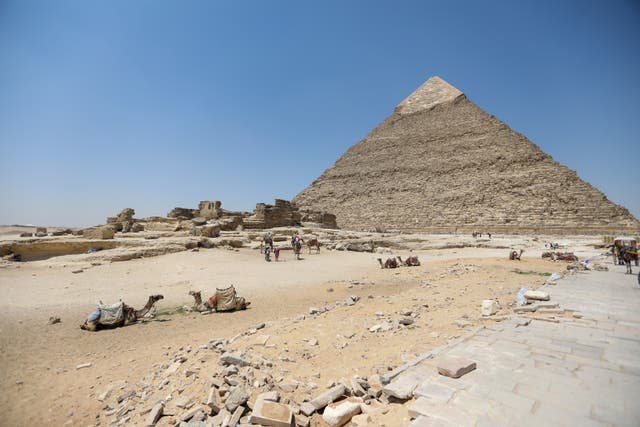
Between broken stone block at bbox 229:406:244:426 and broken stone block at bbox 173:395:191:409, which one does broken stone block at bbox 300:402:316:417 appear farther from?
broken stone block at bbox 173:395:191:409

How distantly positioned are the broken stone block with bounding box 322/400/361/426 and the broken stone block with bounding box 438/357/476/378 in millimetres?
718

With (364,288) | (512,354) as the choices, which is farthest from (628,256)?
(512,354)

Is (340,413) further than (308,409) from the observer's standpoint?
No

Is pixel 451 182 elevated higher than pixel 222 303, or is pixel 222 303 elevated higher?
pixel 451 182

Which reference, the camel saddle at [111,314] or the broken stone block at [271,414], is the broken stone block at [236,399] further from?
the camel saddle at [111,314]

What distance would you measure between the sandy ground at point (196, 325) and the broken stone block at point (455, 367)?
1.92ft

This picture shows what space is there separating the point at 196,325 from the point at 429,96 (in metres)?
90.0

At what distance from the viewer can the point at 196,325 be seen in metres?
5.57

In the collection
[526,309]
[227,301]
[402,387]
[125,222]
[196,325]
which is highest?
[125,222]

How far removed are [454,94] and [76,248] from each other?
3338 inches

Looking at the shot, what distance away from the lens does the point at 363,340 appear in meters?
3.96

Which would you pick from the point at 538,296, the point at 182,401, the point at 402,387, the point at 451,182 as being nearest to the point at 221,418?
the point at 182,401

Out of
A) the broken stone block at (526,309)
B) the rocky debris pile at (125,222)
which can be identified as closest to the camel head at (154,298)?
the broken stone block at (526,309)

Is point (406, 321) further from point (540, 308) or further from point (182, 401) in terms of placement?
point (182, 401)
